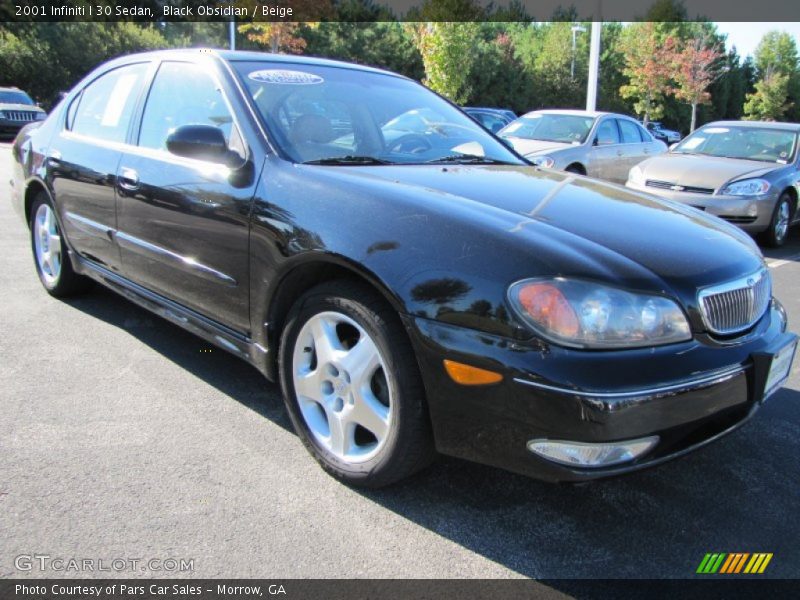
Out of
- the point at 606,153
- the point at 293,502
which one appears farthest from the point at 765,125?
the point at 293,502

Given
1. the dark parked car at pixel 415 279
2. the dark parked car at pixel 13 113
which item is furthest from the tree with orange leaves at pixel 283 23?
the dark parked car at pixel 415 279

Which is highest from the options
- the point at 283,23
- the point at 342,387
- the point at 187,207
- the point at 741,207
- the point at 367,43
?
the point at 367,43

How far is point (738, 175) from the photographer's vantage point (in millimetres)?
7496

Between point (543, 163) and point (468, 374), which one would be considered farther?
point (543, 163)

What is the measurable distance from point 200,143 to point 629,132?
10.2 meters

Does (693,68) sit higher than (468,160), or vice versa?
(693,68)

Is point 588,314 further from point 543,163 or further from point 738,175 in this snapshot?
point 738,175

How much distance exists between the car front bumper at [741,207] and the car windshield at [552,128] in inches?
120

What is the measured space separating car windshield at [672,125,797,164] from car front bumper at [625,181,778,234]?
107 cm

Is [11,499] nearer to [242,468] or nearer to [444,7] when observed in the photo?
[242,468]

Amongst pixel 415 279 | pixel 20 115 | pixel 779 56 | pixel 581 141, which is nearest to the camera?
pixel 415 279

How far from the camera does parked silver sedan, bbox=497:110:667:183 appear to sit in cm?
984

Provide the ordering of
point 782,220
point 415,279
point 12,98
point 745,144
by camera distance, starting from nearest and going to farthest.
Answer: point 415,279 → point 782,220 → point 745,144 → point 12,98

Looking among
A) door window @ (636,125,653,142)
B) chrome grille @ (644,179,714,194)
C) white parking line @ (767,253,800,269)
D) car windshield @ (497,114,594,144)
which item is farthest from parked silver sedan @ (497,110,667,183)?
white parking line @ (767,253,800,269)
